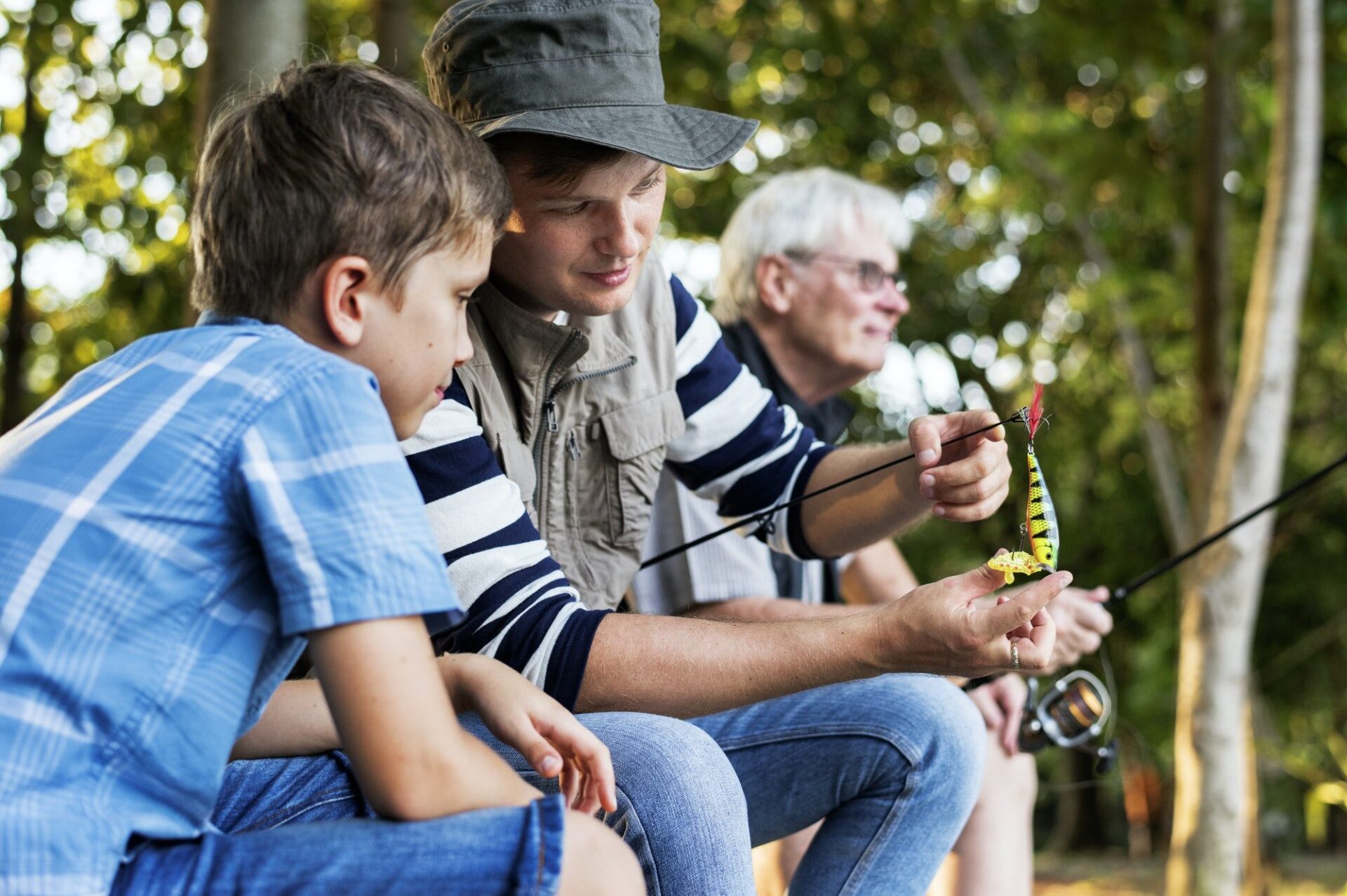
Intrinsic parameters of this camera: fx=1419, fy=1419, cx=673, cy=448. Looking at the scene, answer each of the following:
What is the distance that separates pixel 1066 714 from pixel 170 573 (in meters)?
2.07

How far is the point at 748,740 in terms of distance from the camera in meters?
2.37

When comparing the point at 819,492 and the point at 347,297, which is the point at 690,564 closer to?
the point at 819,492

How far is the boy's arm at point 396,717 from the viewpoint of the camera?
129 cm

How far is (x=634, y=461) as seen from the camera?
2.31m

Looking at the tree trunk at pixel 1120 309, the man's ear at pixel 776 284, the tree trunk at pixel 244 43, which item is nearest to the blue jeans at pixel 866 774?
the man's ear at pixel 776 284

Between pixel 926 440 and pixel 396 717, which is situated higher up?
pixel 926 440

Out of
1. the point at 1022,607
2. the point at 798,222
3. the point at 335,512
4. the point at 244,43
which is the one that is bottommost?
the point at 1022,607

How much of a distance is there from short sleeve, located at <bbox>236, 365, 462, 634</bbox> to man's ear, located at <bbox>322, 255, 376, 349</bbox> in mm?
170

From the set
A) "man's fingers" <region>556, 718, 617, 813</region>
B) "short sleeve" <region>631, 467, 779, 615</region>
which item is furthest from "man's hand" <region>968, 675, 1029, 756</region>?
"man's fingers" <region>556, 718, 617, 813</region>

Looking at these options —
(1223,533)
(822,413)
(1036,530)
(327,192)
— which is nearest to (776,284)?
(822,413)

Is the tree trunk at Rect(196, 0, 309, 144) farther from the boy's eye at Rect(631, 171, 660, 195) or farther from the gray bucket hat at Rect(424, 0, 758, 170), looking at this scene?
the boy's eye at Rect(631, 171, 660, 195)


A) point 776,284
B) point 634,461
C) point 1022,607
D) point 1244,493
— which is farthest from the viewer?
point 1244,493

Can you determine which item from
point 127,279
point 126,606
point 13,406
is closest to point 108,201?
point 127,279

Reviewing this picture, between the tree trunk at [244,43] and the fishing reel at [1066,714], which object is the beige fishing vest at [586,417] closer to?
the fishing reel at [1066,714]
